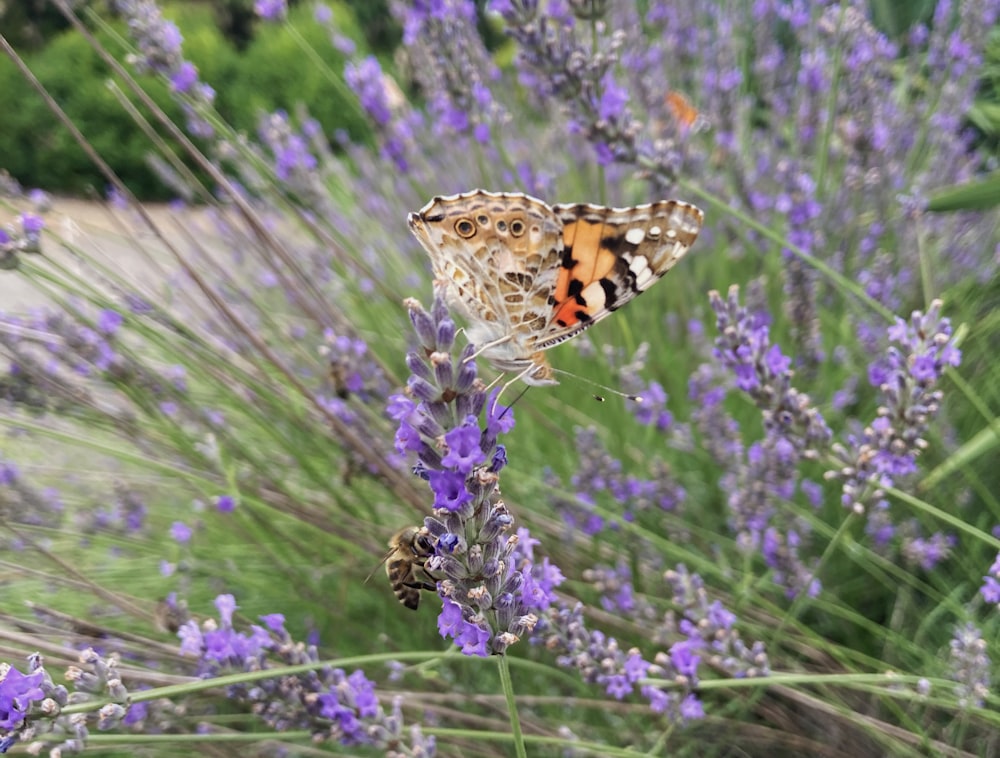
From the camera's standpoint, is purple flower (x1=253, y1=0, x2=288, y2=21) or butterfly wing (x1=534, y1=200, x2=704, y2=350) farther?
purple flower (x1=253, y1=0, x2=288, y2=21)

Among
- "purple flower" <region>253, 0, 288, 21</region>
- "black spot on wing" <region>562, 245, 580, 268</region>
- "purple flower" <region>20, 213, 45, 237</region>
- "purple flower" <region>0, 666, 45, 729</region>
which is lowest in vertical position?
"purple flower" <region>0, 666, 45, 729</region>

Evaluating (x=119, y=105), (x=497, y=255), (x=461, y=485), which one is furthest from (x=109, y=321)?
(x=119, y=105)

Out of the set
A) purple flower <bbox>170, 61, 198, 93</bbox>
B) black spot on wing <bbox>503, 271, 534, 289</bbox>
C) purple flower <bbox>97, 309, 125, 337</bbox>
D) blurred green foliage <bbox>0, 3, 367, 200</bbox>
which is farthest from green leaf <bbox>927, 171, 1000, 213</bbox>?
blurred green foliage <bbox>0, 3, 367, 200</bbox>

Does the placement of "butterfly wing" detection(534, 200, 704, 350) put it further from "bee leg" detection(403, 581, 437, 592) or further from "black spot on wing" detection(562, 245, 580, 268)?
"bee leg" detection(403, 581, 437, 592)

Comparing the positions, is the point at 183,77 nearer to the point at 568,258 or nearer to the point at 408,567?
the point at 568,258

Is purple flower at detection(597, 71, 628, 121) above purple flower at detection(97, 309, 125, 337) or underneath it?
above

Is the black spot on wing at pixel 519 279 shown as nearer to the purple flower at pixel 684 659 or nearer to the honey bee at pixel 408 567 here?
the honey bee at pixel 408 567

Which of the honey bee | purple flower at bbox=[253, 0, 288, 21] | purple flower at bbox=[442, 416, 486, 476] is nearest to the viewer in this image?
purple flower at bbox=[442, 416, 486, 476]

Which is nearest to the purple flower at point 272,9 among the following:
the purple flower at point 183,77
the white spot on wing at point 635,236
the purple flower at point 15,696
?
the purple flower at point 183,77
